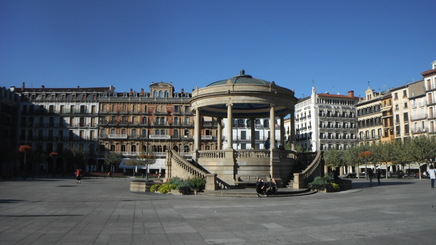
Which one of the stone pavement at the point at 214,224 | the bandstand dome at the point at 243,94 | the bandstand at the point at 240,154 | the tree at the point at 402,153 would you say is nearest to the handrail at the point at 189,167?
the bandstand at the point at 240,154

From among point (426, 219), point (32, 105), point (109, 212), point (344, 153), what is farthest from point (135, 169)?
point (426, 219)

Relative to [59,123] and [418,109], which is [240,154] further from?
[59,123]

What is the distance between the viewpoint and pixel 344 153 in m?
76.9

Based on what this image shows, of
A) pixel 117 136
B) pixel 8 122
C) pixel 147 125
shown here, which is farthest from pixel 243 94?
pixel 8 122

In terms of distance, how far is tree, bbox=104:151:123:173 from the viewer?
73.4 metres

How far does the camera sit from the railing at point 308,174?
2692cm

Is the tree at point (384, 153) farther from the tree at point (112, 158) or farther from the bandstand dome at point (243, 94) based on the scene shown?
the tree at point (112, 158)

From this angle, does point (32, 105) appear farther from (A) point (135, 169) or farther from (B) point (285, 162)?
(B) point (285, 162)

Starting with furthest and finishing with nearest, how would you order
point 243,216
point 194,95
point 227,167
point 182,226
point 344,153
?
point 344,153
point 194,95
point 227,167
point 243,216
point 182,226

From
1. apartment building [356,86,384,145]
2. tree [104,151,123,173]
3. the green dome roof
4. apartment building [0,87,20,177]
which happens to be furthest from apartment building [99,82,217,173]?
the green dome roof

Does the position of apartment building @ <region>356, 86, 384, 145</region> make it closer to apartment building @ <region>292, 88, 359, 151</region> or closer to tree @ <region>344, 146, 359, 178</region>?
apartment building @ <region>292, 88, 359, 151</region>

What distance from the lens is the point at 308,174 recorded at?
28.4 m

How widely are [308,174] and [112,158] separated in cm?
5415

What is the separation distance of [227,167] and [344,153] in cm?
5554
